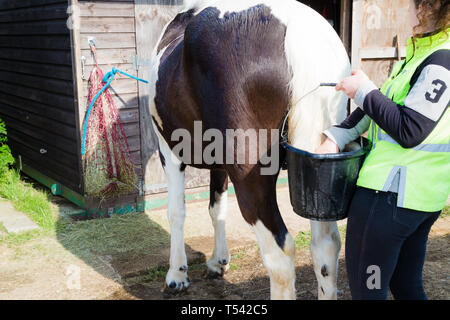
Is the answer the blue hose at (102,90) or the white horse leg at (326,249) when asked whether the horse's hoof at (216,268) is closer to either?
the white horse leg at (326,249)

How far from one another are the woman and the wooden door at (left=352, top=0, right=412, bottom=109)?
403 centimetres

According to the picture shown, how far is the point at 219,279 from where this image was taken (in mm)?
3576

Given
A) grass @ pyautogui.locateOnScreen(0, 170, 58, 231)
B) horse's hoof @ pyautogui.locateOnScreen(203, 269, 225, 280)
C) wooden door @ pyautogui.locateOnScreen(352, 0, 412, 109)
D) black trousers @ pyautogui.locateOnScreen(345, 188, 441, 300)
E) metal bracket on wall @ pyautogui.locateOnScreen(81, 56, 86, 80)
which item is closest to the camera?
black trousers @ pyautogui.locateOnScreen(345, 188, 441, 300)

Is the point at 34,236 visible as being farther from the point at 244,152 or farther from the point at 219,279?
the point at 244,152

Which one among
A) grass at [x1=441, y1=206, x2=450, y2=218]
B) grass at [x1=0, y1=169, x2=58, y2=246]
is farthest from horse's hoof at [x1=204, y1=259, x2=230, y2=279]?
grass at [x1=441, y1=206, x2=450, y2=218]

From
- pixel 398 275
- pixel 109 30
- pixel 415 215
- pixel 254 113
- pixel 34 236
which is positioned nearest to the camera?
pixel 415 215

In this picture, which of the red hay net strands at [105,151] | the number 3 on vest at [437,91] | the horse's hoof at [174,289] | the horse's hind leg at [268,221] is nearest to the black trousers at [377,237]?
the number 3 on vest at [437,91]

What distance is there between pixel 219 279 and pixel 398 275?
1.74 metres

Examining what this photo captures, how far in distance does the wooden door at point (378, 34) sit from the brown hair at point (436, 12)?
4.16m

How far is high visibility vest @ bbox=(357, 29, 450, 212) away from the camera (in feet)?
5.57

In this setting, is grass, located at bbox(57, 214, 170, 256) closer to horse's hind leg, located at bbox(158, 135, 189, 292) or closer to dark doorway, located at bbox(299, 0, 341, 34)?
horse's hind leg, located at bbox(158, 135, 189, 292)

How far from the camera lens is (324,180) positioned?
1979mm

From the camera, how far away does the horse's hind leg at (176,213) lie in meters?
3.39

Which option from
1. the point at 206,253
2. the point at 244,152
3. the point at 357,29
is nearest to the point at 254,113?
the point at 244,152
